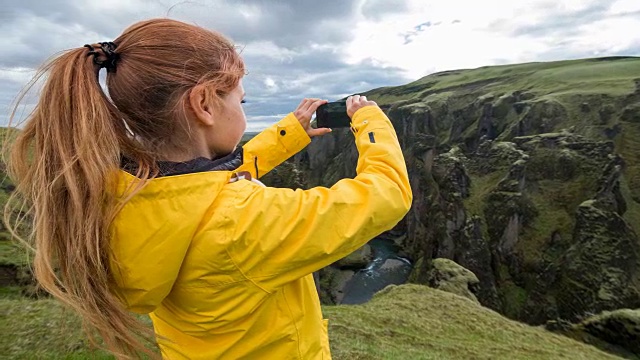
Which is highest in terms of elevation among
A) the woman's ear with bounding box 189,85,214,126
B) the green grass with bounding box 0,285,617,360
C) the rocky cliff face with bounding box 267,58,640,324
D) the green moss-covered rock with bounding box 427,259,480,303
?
the woman's ear with bounding box 189,85,214,126

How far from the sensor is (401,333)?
1731cm

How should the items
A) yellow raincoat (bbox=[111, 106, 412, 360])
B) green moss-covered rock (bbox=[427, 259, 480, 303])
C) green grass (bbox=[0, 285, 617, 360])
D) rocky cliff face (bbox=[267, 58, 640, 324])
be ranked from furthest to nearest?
1. rocky cliff face (bbox=[267, 58, 640, 324])
2. green moss-covered rock (bbox=[427, 259, 480, 303])
3. green grass (bbox=[0, 285, 617, 360])
4. yellow raincoat (bbox=[111, 106, 412, 360])

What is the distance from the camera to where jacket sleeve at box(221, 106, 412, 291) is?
2.60m

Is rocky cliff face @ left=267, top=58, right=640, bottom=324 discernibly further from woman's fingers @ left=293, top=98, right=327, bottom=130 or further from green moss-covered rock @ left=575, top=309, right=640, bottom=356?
woman's fingers @ left=293, top=98, right=327, bottom=130

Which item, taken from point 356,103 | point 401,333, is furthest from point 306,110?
point 401,333

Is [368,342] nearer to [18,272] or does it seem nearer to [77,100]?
[77,100]

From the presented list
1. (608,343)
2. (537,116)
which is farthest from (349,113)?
(537,116)

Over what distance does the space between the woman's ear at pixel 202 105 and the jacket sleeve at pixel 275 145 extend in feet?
5.60

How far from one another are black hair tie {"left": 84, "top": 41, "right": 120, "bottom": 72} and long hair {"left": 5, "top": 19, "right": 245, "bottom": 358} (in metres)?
0.03

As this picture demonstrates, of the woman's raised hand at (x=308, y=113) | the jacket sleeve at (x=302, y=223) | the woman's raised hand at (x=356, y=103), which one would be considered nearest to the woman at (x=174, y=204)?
the jacket sleeve at (x=302, y=223)

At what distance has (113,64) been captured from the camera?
2.92 metres

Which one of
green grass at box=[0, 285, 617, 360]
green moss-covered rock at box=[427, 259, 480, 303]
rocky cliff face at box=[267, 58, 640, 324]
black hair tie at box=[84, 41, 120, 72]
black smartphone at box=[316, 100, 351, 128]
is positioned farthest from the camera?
rocky cliff face at box=[267, 58, 640, 324]

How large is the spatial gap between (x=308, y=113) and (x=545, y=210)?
3242 inches

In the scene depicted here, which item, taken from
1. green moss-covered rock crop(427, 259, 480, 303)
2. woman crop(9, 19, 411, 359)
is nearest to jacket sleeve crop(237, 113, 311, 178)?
woman crop(9, 19, 411, 359)
